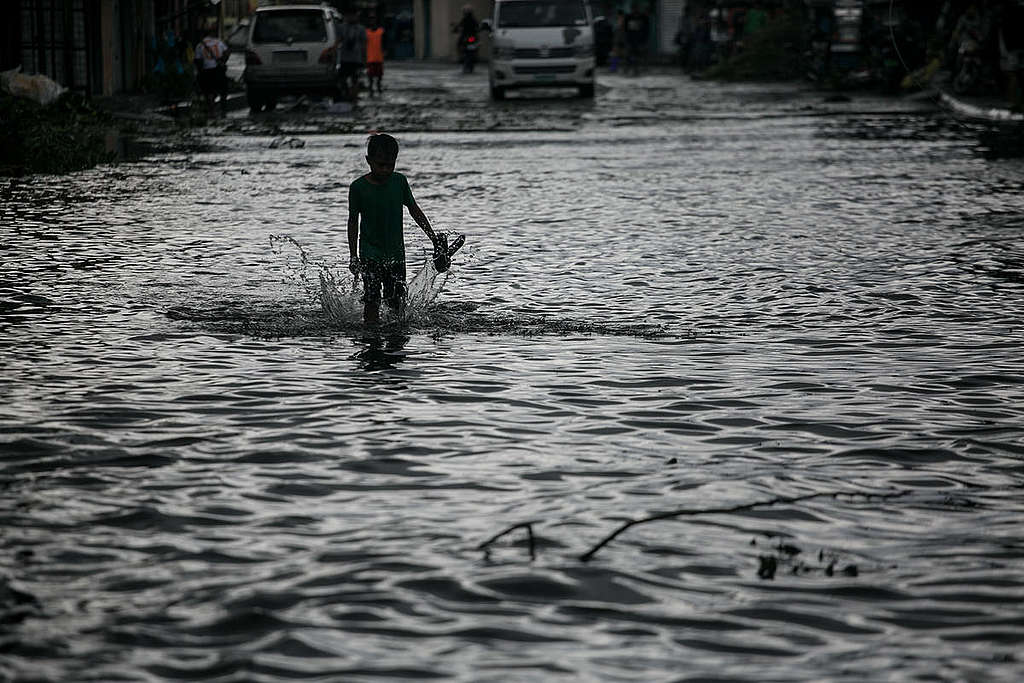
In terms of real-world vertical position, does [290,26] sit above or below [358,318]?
above

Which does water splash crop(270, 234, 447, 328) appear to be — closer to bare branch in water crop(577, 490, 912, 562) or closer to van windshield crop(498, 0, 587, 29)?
bare branch in water crop(577, 490, 912, 562)

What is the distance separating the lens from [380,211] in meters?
10.4

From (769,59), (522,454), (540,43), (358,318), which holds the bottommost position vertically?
(769,59)

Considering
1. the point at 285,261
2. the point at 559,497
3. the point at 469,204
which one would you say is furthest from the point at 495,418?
the point at 469,204

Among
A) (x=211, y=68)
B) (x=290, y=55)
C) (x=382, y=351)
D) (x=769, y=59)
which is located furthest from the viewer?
(x=769, y=59)

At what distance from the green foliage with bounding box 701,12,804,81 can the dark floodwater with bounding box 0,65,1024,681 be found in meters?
42.0

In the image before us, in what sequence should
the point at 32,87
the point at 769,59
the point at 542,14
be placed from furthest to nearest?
the point at 769,59 < the point at 542,14 < the point at 32,87

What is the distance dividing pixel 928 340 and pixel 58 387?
4465 millimetres

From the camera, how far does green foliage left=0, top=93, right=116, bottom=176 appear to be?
22.1 m

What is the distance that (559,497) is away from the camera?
6418 mm

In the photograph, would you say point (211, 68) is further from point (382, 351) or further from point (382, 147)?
point (382, 351)

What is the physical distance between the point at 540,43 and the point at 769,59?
20.5 meters

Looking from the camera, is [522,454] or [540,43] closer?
[522,454]

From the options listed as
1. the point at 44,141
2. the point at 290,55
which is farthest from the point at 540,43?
the point at 44,141
